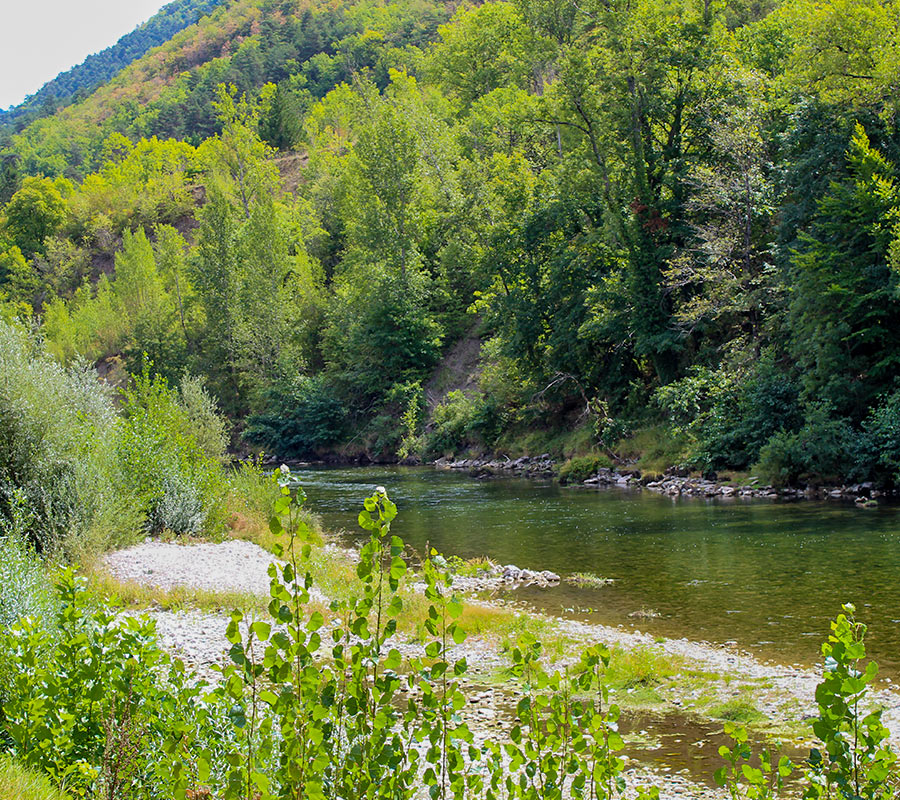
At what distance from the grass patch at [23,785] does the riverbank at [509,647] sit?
3.15m

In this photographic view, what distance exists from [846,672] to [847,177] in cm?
2507

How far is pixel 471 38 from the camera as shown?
66188mm

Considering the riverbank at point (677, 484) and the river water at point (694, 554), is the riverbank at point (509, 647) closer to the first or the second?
the river water at point (694, 554)

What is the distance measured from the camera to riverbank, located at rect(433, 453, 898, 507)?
77.4 feet

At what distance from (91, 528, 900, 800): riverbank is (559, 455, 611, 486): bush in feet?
55.9

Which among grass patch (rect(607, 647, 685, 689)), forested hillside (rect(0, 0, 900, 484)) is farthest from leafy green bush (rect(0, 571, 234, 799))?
forested hillside (rect(0, 0, 900, 484))

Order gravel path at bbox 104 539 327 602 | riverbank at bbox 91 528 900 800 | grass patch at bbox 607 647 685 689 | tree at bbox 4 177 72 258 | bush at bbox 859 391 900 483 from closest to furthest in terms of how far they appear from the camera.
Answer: riverbank at bbox 91 528 900 800, grass patch at bbox 607 647 685 689, gravel path at bbox 104 539 327 602, bush at bbox 859 391 900 483, tree at bbox 4 177 72 258

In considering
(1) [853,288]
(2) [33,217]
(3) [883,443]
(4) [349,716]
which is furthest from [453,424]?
(2) [33,217]

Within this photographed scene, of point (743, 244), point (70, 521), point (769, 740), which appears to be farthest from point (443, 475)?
point (769, 740)

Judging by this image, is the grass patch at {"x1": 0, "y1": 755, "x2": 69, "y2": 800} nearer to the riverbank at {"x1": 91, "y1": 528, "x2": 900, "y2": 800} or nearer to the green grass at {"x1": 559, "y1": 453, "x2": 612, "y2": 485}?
the riverbank at {"x1": 91, "y1": 528, "x2": 900, "y2": 800}

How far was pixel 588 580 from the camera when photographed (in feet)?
53.8

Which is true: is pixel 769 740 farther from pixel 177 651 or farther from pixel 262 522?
pixel 262 522

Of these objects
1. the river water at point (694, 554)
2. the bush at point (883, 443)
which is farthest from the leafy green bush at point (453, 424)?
the bush at point (883, 443)

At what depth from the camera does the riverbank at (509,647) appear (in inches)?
371
